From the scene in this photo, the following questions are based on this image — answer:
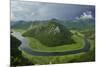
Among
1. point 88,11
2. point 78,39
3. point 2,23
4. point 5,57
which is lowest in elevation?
point 5,57

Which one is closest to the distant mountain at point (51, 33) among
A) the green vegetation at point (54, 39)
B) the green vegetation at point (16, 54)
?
the green vegetation at point (54, 39)

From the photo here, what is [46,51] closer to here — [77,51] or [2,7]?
[77,51]

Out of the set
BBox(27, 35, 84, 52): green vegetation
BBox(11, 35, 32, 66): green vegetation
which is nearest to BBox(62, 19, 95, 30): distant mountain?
BBox(27, 35, 84, 52): green vegetation

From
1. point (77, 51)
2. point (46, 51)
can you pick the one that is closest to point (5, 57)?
point (46, 51)

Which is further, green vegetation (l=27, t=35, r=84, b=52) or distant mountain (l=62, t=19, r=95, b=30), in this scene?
distant mountain (l=62, t=19, r=95, b=30)

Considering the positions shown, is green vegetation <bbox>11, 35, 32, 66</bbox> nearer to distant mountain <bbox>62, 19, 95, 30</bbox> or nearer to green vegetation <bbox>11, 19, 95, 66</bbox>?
green vegetation <bbox>11, 19, 95, 66</bbox>

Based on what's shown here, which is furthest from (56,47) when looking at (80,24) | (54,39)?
(80,24)

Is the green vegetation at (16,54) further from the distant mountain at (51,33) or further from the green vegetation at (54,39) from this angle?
the distant mountain at (51,33)

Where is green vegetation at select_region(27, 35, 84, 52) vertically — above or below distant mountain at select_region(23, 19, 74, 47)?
below
